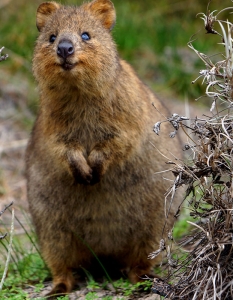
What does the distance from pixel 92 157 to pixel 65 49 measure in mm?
927

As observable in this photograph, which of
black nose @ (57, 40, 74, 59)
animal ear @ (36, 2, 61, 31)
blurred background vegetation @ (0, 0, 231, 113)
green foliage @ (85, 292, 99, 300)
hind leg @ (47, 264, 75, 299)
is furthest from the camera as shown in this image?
blurred background vegetation @ (0, 0, 231, 113)

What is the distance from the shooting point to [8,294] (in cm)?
527

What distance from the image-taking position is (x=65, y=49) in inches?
193

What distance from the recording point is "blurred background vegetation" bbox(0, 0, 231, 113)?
1023cm

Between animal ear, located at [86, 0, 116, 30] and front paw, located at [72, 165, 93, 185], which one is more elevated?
animal ear, located at [86, 0, 116, 30]

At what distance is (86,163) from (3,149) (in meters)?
3.67

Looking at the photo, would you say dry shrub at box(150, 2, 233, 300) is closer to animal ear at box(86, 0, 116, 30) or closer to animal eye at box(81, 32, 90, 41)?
animal eye at box(81, 32, 90, 41)

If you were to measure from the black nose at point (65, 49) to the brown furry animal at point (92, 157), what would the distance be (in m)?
0.14

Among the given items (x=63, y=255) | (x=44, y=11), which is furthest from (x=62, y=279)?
(x=44, y=11)

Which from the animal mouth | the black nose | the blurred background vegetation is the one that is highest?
the blurred background vegetation

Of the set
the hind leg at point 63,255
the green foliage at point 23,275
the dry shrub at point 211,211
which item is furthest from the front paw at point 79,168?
the dry shrub at point 211,211

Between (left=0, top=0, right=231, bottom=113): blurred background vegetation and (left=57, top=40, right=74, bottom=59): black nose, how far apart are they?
188 inches

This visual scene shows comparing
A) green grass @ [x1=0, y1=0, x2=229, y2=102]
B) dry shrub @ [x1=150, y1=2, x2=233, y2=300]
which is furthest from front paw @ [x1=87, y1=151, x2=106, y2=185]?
green grass @ [x1=0, y1=0, x2=229, y2=102]

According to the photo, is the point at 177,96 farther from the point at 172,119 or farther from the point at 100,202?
the point at 172,119
